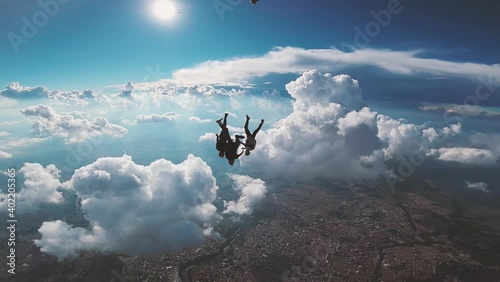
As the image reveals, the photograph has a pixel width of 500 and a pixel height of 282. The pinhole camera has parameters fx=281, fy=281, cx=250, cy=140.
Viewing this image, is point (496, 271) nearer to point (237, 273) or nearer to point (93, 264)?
point (237, 273)

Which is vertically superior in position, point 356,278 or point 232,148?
point 232,148

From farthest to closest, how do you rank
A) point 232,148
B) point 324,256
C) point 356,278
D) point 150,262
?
1. point 150,262
2. point 324,256
3. point 356,278
4. point 232,148

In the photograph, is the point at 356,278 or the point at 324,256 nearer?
the point at 356,278

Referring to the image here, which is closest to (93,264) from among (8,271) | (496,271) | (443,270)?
(8,271)

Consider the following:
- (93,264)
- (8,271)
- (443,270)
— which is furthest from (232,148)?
(8,271)

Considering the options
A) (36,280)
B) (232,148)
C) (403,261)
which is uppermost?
(232,148)

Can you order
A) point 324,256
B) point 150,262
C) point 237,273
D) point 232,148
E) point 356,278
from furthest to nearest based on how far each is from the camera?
point 150,262
point 324,256
point 237,273
point 356,278
point 232,148

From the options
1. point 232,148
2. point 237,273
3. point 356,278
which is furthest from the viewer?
point 237,273

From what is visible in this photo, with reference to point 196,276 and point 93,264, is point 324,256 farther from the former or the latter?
point 93,264

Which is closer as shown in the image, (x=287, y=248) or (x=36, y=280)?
(x=36, y=280)
